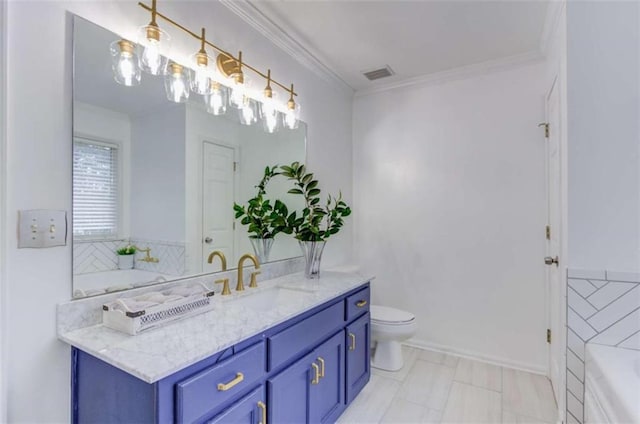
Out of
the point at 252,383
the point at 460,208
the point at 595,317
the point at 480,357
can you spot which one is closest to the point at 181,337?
the point at 252,383

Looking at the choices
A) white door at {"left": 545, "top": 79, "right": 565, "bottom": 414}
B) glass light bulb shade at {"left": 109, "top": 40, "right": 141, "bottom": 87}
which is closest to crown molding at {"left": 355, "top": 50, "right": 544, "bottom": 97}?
white door at {"left": 545, "top": 79, "right": 565, "bottom": 414}

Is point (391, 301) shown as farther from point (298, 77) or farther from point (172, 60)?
point (172, 60)

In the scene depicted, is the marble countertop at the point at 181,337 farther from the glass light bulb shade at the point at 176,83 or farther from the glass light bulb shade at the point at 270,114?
the glass light bulb shade at the point at 270,114

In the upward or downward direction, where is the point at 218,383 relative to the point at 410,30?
downward

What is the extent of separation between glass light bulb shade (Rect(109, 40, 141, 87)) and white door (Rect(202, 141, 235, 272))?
464 millimetres

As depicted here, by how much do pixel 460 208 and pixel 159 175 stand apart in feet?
7.66

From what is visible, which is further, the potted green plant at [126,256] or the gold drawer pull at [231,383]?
the potted green plant at [126,256]

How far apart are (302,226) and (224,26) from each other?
129cm

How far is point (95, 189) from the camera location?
1.31 metres

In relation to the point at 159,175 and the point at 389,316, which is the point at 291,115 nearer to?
the point at 159,175

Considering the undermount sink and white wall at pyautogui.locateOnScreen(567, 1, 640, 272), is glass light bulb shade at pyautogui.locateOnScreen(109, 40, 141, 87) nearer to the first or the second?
the undermount sink

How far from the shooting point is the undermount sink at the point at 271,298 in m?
1.70

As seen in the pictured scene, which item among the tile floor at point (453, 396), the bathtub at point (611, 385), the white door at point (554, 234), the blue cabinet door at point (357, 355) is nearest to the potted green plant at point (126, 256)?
the blue cabinet door at point (357, 355)

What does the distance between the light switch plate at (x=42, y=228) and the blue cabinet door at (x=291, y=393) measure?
954 millimetres
